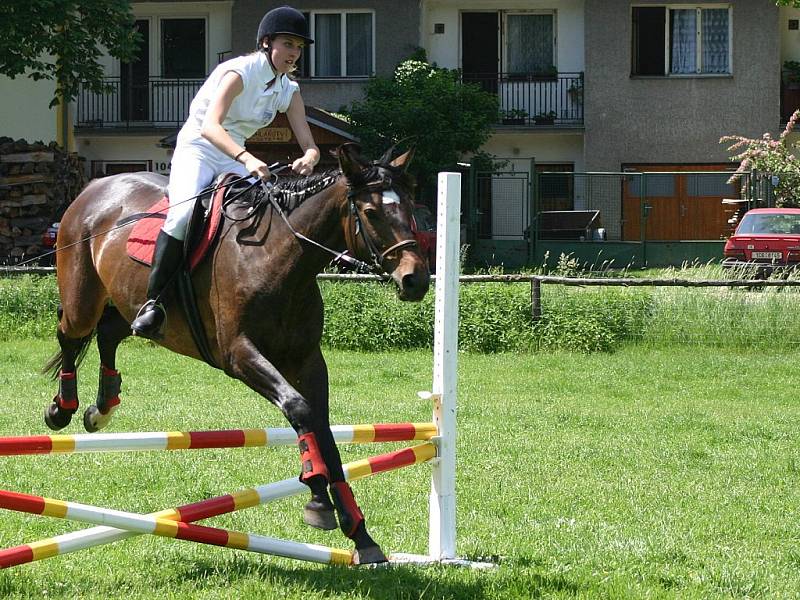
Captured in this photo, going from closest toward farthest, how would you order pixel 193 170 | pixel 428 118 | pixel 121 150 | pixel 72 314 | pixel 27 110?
pixel 193 170, pixel 72 314, pixel 428 118, pixel 27 110, pixel 121 150

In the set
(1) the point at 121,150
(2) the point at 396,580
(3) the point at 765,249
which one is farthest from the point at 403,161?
(1) the point at 121,150

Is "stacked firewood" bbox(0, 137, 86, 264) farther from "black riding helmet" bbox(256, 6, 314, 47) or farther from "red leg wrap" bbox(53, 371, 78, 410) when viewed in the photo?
"black riding helmet" bbox(256, 6, 314, 47)

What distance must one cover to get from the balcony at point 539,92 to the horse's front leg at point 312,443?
2809 cm

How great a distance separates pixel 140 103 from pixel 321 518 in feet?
100

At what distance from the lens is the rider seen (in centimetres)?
634

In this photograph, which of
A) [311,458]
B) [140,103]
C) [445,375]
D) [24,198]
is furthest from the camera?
[140,103]

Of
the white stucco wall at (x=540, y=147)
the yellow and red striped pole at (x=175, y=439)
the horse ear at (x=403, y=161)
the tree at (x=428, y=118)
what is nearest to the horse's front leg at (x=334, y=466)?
the yellow and red striped pole at (x=175, y=439)

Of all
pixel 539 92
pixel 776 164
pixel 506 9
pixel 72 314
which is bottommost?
pixel 72 314

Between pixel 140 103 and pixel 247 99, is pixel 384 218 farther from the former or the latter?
pixel 140 103

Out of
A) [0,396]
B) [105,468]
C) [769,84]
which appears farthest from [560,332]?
[769,84]

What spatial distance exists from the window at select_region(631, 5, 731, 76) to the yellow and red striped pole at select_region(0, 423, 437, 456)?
93.9ft

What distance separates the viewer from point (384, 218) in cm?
568

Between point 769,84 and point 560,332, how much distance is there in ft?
60.7

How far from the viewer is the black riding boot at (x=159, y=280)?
21.2 ft
